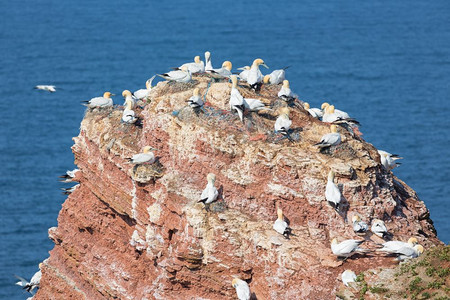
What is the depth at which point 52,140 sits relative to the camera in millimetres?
107188

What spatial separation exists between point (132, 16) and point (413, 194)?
138760mm

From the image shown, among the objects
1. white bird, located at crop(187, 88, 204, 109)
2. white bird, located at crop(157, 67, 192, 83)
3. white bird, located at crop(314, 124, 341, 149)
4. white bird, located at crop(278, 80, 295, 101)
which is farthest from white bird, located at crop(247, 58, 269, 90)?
white bird, located at crop(314, 124, 341, 149)

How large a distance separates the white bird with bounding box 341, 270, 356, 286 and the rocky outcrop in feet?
1.75

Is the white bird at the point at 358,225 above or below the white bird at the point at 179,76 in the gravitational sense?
below

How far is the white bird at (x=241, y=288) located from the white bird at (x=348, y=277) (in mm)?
3833

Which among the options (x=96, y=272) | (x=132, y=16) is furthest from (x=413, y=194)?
(x=132, y=16)

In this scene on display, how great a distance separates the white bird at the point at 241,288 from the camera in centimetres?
3950

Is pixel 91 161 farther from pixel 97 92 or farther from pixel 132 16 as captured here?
pixel 132 16

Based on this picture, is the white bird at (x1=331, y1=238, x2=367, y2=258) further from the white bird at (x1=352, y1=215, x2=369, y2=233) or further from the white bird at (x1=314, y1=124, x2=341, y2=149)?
the white bird at (x1=314, y1=124, x2=341, y2=149)

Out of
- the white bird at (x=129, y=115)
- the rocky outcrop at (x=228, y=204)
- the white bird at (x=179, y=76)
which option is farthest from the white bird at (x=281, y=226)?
the white bird at (x=129, y=115)

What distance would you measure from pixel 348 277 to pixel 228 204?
6004 mm

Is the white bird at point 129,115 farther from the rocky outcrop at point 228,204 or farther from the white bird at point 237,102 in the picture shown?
the white bird at point 237,102

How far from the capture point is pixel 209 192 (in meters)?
40.8

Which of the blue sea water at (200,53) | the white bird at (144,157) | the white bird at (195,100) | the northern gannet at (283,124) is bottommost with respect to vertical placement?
the blue sea water at (200,53)
